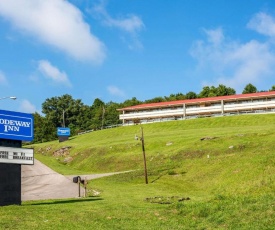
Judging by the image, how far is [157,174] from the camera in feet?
164

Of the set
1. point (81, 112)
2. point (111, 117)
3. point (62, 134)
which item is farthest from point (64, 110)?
point (62, 134)

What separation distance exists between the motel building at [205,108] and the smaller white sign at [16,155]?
3237 inches

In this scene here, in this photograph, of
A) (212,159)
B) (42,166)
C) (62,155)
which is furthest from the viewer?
(62,155)

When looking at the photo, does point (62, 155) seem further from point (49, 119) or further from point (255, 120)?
point (49, 119)

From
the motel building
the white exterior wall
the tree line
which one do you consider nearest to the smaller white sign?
the motel building

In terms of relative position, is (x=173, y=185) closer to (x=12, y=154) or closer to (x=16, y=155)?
(x=16, y=155)

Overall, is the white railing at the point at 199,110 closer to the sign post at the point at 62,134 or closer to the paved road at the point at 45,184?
the sign post at the point at 62,134

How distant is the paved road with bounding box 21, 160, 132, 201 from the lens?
37781mm

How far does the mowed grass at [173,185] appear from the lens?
60.9ft

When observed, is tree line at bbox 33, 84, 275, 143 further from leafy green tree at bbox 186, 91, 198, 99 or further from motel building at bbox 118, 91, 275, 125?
motel building at bbox 118, 91, 275, 125

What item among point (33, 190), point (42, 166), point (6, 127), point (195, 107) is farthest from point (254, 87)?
point (6, 127)

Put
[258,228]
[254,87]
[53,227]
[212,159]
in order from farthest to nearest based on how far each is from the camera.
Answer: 1. [254,87]
2. [212,159]
3. [53,227]
4. [258,228]

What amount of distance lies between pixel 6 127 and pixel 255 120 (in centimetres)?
6943

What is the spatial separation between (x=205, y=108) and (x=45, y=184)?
71.4 meters
